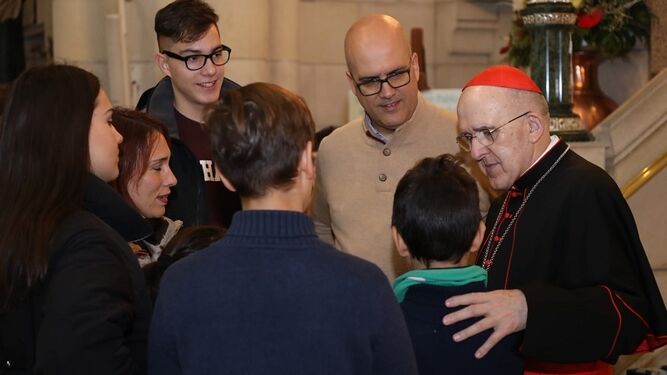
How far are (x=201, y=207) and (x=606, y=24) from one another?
11.2 ft

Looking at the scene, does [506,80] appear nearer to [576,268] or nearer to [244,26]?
[576,268]

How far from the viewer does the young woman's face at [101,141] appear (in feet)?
8.54

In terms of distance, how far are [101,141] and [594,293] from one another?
4.63 ft

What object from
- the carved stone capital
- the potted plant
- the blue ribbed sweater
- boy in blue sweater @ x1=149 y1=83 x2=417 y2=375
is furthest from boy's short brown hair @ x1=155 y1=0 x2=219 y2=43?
the potted plant

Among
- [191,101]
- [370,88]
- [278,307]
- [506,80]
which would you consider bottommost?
[278,307]

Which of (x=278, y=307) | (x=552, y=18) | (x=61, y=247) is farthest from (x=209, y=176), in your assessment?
(x=552, y=18)

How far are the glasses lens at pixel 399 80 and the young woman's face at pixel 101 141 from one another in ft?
4.42

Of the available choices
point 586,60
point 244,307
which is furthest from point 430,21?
point 244,307

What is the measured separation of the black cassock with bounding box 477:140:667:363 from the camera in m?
2.90

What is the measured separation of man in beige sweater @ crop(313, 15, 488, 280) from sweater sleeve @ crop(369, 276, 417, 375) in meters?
1.49

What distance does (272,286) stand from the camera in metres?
2.15

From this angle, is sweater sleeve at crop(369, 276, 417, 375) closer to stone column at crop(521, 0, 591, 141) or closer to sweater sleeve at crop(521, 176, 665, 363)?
sweater sleeve at crop(521, 176, 665, 363)

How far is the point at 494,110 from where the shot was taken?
312 cm

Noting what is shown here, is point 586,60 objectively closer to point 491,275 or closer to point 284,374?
point 491,275
